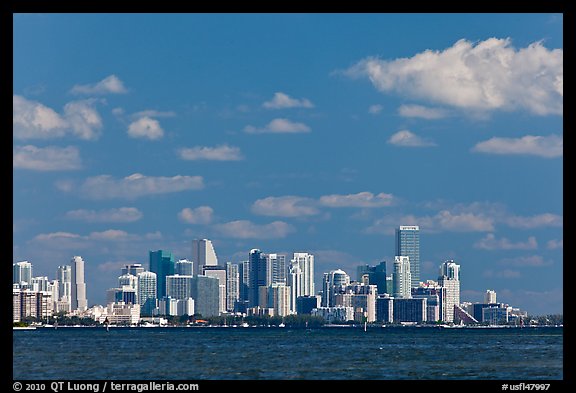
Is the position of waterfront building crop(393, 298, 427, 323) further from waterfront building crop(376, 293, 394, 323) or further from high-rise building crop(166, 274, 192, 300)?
high-rise building crop(166, 274, 192, 300)

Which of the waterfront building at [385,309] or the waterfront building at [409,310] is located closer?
the waterfront building at [385,309]

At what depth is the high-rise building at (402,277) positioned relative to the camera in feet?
622

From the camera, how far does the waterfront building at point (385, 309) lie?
17975 cm

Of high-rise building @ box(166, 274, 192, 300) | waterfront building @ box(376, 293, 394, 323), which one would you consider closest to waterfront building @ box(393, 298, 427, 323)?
waterfront building @ box(376, 293, 394, 323)

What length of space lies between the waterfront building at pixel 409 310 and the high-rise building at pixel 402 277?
229 inches

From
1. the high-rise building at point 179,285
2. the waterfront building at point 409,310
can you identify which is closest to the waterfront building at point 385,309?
the waterfront building at point 409,310

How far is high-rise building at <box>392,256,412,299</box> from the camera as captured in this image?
189500mm

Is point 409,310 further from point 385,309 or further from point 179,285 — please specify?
point 179,285

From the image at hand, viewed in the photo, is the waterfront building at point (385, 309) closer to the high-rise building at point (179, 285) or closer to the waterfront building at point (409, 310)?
the waterfront building at point (409, 310)

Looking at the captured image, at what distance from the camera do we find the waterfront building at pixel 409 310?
590 ft

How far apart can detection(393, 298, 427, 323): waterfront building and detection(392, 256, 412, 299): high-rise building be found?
5.82 meters

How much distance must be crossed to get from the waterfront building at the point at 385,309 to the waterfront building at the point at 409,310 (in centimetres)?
71
